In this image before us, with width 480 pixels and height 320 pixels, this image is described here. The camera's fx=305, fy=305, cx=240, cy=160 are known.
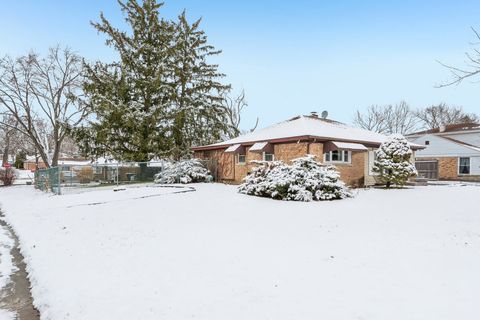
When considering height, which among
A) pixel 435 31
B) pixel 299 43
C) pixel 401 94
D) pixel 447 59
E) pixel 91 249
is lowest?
pixel 91 249

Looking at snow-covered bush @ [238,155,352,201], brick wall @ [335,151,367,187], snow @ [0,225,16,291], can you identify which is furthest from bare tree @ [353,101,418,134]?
snow @ [0,225,16,291]

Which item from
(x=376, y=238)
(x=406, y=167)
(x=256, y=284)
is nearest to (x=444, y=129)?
(x=406, y=167)

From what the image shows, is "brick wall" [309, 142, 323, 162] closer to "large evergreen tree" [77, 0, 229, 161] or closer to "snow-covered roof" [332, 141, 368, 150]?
"snow-covered roof" [332, 141, 368, 150]

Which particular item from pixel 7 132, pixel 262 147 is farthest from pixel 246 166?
pixel 7 132

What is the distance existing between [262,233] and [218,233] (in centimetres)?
106

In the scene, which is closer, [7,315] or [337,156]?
[7,315]

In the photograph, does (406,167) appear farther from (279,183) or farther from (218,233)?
(218,233)

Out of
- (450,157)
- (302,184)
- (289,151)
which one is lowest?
(302,184)

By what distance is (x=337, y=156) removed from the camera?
1755 cm

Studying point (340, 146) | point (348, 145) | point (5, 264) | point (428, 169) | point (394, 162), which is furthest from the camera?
point (428, 169)

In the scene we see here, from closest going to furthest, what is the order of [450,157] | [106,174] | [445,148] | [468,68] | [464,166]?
[468,68], [106,174], [464,166], [450,157], [445,148]

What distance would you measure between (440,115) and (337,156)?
46555 millimetres

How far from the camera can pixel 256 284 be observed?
4.26 meters

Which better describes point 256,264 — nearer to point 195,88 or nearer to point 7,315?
point 7,315
